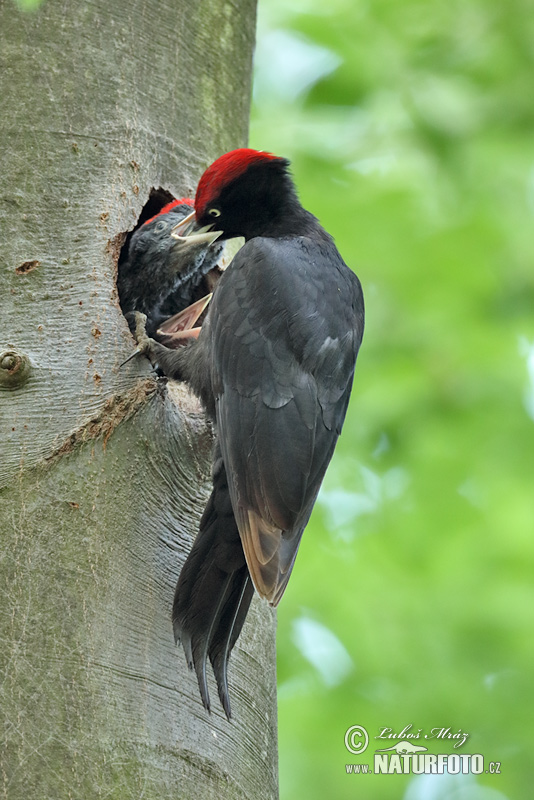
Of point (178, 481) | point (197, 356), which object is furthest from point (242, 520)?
point (197, 356)

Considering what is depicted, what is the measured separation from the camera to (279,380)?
8.41ft

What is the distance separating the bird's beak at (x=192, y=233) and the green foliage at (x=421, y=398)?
0.91 metres

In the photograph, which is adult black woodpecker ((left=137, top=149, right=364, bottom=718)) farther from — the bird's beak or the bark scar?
the bark scar

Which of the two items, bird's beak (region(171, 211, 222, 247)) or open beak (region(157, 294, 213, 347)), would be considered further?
open beak (region(157, 294, 213, 347))

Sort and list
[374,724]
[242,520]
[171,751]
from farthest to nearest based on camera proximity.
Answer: [374,724], [242,520], [171,751]

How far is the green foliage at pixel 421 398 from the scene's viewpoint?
12.3ft

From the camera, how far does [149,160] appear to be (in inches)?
108

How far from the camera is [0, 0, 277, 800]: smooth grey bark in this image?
1856 millimetres

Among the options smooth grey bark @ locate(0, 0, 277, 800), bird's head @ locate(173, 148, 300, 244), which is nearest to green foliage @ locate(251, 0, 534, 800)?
bird's head @ locate(173, 148, 300, 244)

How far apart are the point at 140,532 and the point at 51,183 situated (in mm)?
986

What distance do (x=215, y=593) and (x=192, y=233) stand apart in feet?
5.00

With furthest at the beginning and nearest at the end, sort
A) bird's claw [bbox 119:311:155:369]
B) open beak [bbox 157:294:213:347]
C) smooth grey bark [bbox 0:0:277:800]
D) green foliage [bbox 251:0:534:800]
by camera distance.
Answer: green foliage [bbox 251:0:534:800]
open beak [bbox 157:294:213:347]
bird's claw [bbox 119:311:155:369]
smooth grey bark [bbox 0:0:277:800]

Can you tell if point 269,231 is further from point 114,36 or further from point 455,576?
point 455,576

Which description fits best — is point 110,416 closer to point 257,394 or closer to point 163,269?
point 257,394
